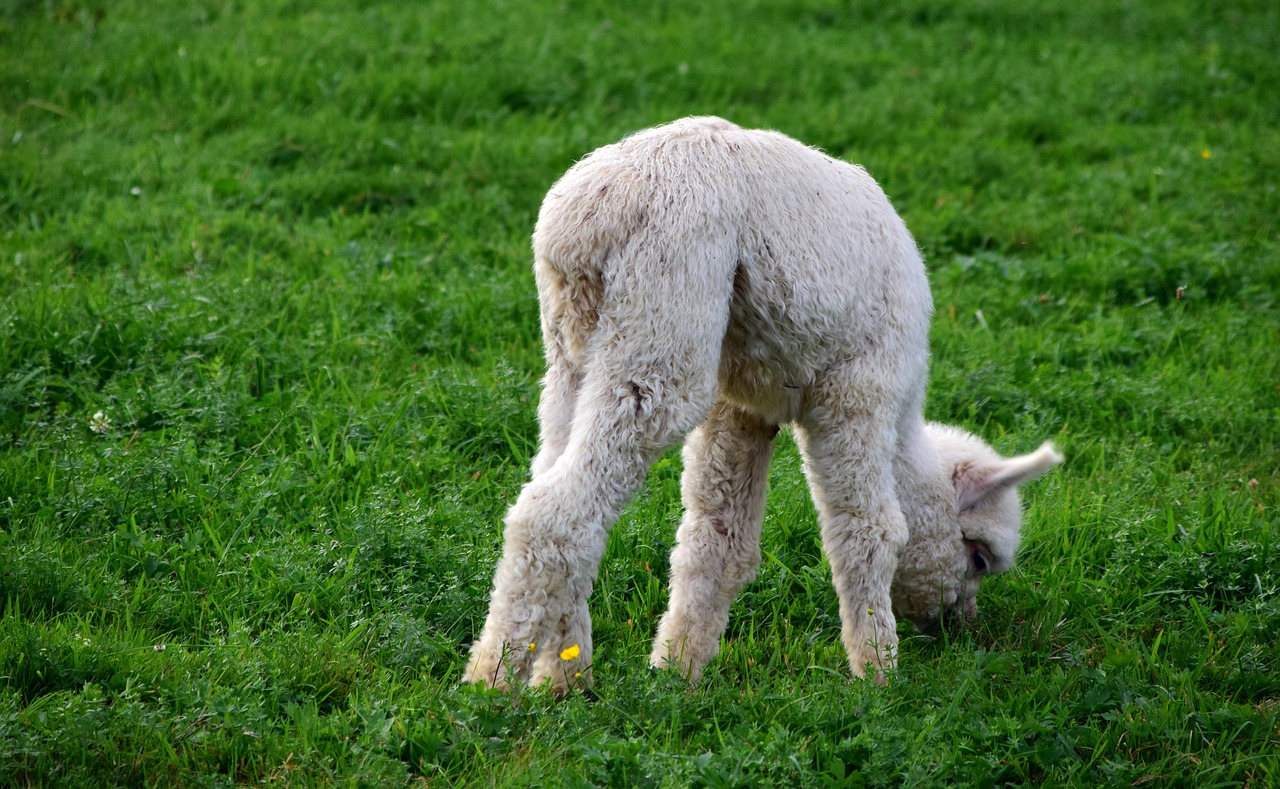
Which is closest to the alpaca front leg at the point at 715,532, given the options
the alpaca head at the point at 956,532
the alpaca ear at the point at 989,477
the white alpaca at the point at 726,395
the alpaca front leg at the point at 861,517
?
the white alpaca at the point at 726,395

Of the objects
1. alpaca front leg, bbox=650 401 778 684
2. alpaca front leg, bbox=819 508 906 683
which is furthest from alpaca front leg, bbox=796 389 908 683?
alpaca front leg, bbox=650 401 778 684

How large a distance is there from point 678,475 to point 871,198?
2.02m

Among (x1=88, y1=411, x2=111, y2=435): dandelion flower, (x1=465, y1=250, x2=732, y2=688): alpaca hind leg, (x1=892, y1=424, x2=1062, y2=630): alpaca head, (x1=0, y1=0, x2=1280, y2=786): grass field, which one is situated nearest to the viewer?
(x1=465, y1=250, x2=732, y2=688): alpaca hind leg

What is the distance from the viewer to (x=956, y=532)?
462cm

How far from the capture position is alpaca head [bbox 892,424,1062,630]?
455 cm

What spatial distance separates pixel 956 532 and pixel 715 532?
98 cm

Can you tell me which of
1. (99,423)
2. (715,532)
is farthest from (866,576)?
(99,423)

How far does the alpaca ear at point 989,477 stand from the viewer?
4.38 metres

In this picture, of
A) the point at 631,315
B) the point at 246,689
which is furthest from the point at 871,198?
the point at 246,689

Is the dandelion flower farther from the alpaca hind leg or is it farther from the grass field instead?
the alpaca hind leg

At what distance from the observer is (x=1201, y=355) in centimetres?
708

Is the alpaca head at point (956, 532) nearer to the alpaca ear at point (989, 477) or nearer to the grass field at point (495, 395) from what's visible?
the alpaca ear at point (989, 477)

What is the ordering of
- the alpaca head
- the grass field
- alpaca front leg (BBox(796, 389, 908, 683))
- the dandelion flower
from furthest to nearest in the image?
1. the dandelion flower
2. the alpaca head
3. alpaca front leg (BBox(796, 389, 908, 683))
4. the grass field

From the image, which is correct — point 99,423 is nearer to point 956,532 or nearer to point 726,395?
point 726,395
